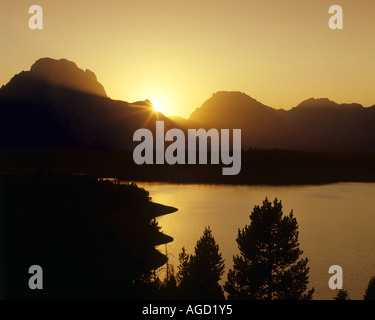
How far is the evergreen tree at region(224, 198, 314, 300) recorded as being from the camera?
3634cm

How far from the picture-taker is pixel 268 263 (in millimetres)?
37344

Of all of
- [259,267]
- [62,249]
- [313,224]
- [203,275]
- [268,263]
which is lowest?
[203,275]

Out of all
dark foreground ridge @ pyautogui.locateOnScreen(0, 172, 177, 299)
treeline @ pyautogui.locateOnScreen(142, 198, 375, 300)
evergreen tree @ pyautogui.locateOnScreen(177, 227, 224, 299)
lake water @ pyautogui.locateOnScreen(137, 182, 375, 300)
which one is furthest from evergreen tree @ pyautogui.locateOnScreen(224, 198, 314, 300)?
lake water @ pyautogui.locateOnScreen(137, 182, 375, 300)

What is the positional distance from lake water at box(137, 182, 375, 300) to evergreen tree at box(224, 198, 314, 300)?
9786 mm

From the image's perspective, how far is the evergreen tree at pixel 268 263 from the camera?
119ft

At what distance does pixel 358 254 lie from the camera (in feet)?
202

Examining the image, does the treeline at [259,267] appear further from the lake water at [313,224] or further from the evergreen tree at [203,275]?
the lake water at [313,224]

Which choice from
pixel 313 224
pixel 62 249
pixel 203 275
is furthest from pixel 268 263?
pixel 313 224

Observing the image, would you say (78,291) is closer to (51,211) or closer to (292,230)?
(292,230)

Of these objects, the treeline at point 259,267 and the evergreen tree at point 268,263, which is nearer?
the treeline at point 259,267

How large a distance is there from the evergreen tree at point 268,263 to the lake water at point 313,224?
9.79 meters

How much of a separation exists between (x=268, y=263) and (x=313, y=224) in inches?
2039

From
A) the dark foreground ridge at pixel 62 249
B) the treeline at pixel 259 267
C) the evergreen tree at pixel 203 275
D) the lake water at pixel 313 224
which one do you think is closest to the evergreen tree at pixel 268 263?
the treeline at pixel 259 267

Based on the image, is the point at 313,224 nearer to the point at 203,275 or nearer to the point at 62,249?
the point at 203,275
